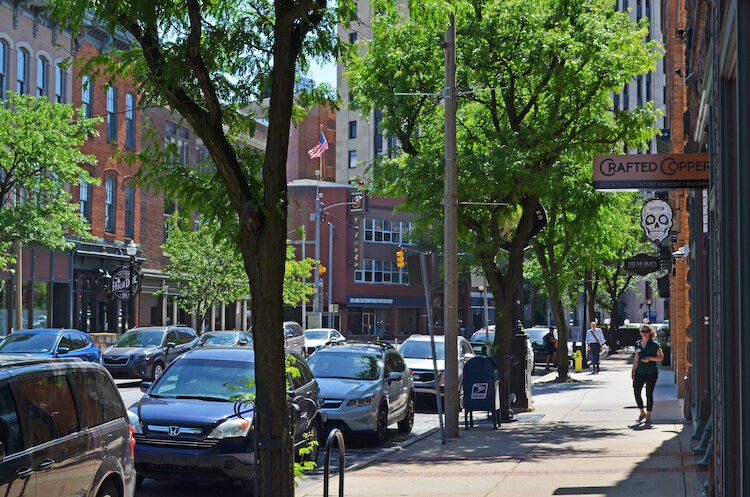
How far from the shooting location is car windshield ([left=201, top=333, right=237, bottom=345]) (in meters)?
35.3

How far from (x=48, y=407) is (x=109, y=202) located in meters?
42.4

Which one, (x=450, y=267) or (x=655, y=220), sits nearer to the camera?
(x=450, y=267)

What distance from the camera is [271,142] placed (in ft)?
26.1

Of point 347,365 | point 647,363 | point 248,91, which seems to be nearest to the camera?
point 248,91

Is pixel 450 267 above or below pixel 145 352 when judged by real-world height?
above

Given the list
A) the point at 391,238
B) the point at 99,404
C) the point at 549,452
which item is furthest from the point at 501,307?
the point at 391,238

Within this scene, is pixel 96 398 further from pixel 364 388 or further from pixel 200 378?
pixel 364 388

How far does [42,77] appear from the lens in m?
43.1

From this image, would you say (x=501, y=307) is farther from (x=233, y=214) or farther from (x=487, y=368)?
(x=233, y=214)

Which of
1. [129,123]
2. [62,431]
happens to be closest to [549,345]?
[129,123]

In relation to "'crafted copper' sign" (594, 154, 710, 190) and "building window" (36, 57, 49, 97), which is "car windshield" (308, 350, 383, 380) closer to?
"'crafted copper' sign" (594, 154, 710, 190)

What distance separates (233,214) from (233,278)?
1702 inches

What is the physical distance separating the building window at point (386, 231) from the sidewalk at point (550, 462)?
201 feet

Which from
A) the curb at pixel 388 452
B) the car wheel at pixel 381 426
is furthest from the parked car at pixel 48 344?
the car wheel at pixel 381 426
